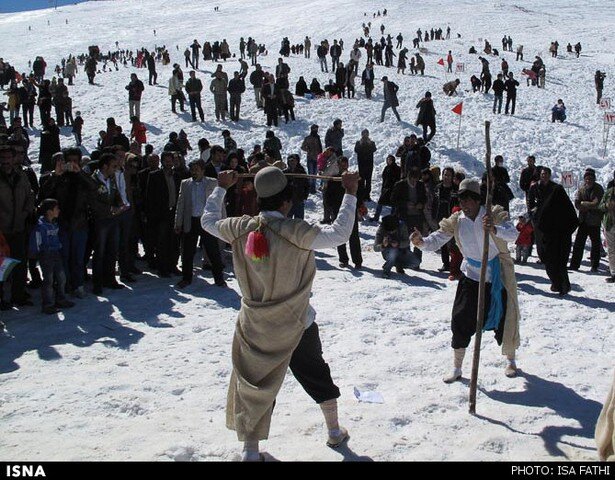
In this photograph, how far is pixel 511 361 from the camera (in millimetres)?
6238

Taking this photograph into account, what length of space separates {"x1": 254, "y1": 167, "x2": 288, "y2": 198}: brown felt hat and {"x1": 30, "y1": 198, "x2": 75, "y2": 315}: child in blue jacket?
14.8ft

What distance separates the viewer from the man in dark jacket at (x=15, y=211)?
793cm

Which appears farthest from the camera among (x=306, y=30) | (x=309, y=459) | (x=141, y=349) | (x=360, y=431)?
(x=306, y=30)

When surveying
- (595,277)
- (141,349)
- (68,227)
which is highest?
(68,227)

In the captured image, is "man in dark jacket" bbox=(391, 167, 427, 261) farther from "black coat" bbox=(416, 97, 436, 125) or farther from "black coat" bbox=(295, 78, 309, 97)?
"black coat" bbox=(295, 78, 309, 97)

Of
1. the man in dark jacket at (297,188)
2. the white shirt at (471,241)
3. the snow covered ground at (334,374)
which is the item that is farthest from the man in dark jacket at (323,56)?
the white shirt at (471,241)

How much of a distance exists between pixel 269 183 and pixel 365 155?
1152cm

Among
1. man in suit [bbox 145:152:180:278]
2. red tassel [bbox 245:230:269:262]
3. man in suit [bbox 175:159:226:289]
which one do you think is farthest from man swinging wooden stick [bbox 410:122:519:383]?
man in suit [bbox 145:152:180:278]

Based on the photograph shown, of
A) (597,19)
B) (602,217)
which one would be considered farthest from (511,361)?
(597,19)

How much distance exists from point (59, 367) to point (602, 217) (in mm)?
8361

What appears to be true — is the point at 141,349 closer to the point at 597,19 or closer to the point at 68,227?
the point at 68,227

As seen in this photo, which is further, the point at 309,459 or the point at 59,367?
the point at 59,367

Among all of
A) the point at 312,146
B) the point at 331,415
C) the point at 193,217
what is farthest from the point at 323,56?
the point at 331,415

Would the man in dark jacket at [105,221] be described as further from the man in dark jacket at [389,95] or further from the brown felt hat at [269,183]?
the man in dark jacket at [389,95]
